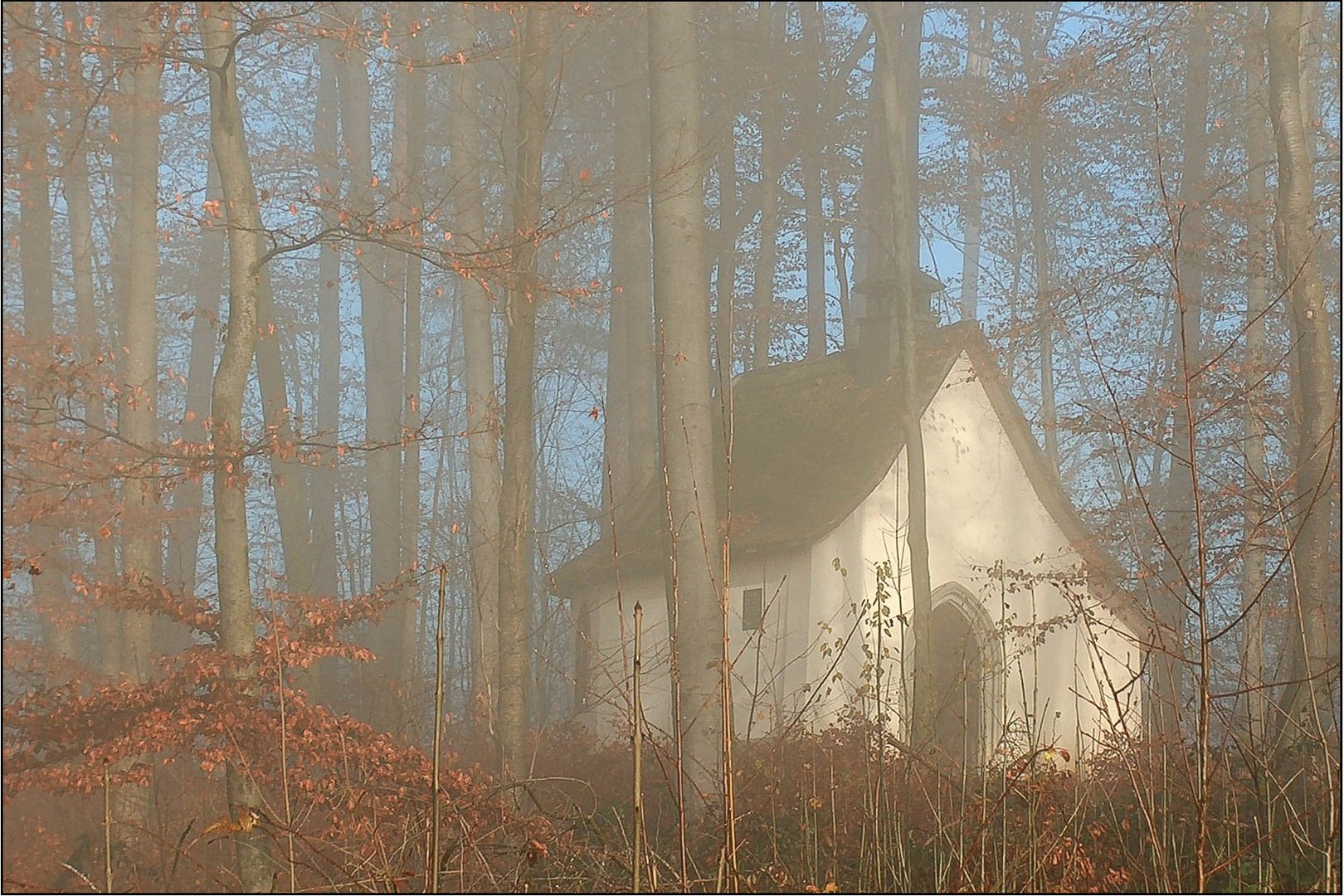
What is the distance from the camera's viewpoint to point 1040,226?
50.9 ft

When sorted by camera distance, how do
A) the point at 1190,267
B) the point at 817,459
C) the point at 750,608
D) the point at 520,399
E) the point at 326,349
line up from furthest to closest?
the point at 326,349, the point at 1190,267, the point at 817,459, the point at 750,608, the point at 520,399

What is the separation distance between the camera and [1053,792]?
4109mm

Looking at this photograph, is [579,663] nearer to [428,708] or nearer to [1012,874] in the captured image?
[428,708]

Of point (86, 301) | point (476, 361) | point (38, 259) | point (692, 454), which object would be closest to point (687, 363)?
point (692, 454)

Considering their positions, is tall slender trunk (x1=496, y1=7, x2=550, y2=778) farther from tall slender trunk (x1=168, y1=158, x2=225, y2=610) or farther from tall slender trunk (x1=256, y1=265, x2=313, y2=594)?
tall slender trunk (x1=168, y1=158, x2=225, y2=610)

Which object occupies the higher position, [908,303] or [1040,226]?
[1040,226]

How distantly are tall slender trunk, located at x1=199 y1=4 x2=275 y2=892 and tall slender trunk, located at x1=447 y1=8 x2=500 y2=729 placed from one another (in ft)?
9.98

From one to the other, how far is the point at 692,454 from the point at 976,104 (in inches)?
353

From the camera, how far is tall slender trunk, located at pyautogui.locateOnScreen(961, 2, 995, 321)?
15078 mm

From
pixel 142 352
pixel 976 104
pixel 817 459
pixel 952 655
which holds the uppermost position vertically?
pixel 976 104

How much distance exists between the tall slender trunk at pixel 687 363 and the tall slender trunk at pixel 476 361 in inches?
85.7

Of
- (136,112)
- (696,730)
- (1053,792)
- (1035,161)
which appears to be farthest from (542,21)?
(1035,161)

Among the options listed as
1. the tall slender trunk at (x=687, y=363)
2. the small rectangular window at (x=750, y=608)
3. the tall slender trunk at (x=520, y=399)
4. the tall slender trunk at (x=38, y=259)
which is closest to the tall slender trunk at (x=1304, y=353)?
the tall slender trunk at (x=687, y=363)

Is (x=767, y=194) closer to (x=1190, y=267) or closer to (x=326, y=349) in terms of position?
(x=1190, y=267)
